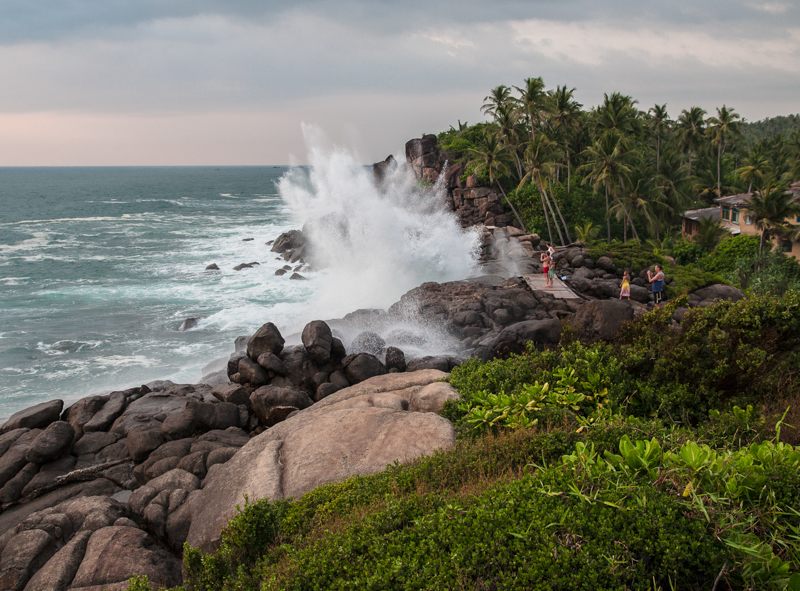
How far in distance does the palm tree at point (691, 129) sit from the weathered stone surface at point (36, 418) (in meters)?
56.9

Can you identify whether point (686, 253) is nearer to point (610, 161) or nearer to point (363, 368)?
point (610, 161)

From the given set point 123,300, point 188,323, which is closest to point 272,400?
point 188,323

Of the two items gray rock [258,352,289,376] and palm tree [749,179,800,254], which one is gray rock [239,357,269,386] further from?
palm tree [749,179,800,254]

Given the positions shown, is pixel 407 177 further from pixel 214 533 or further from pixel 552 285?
pixel 214 533

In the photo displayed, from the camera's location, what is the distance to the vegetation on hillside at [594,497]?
12.3ft

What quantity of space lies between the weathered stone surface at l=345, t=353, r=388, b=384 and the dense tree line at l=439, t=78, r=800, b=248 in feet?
76.0

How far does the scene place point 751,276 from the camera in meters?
30.7

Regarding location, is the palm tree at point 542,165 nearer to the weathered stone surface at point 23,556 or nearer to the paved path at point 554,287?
the paved path at point 554,287

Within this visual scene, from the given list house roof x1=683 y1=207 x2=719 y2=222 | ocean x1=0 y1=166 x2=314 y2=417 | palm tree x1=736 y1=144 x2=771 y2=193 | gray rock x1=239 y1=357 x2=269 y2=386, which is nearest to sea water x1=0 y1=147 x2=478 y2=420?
ocean x1=0 y1=166 x2=314 y2=417

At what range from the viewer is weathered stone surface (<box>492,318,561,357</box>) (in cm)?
1552

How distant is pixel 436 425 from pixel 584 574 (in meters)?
4.48

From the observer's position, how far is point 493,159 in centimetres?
3938

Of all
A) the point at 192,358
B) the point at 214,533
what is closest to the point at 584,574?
the point at 214,533

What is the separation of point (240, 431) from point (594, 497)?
10.9 m
